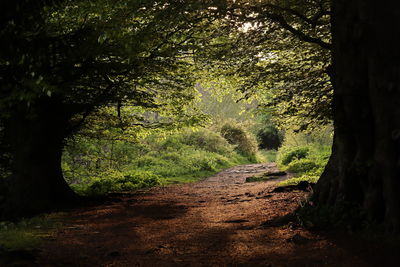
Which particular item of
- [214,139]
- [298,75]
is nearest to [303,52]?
[298,75]

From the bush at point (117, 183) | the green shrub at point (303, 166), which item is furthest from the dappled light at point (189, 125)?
the green shrub at point (303, 166)

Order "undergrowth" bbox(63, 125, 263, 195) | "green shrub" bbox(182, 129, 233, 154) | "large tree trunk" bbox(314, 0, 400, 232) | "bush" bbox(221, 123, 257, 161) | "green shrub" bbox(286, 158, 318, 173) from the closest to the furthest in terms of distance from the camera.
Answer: "large tree trunk" bbox(314, 0, 400, 232)
"undergrowth" bbox(63, 125, 263, 195)
"green shrub" bbox(286, 158, 318, 173)
"green shrub" bbox(182, 129, 233, 154)
"bush" bbox(221, 123, 257, 161)

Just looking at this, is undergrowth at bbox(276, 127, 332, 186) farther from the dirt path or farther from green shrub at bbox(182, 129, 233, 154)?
green shrub at bbox(182, 129, 233, 154)

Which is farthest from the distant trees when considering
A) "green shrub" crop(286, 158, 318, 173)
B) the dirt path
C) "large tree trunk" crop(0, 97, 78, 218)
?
"green shrub" crop(286, 158, 318, 173)

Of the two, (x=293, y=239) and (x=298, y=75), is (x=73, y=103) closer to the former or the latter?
(x=298, y=75)

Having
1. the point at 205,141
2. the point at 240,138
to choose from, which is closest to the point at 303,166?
the point at 205,141

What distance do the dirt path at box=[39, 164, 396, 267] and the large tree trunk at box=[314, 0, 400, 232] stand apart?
0.98 m

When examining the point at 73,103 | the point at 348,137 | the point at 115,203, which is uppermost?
the point at 73,103

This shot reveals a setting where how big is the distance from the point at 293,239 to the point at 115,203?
708cm

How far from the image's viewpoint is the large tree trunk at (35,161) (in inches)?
374

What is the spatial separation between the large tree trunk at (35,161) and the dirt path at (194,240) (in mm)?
1321

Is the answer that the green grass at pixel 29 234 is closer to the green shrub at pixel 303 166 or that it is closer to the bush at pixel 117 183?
the bush at pixel 117 183

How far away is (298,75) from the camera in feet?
32.6

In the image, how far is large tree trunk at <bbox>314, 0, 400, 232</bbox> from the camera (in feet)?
16.6
